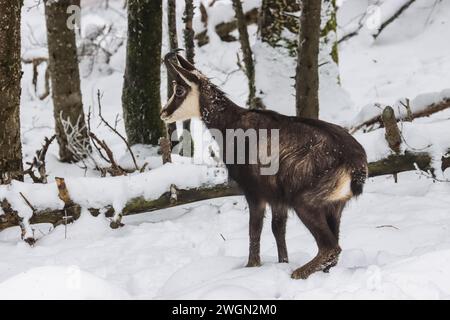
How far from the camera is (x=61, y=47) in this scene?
938 cm

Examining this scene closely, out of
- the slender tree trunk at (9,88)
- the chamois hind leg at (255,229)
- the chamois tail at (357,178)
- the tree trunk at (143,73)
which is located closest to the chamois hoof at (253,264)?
the chamois hind leg at (255,229)

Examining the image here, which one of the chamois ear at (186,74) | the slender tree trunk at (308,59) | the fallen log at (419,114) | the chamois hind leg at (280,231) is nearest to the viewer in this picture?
the chamois ear at (186,74)

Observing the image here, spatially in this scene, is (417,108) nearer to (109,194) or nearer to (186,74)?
(186,74)

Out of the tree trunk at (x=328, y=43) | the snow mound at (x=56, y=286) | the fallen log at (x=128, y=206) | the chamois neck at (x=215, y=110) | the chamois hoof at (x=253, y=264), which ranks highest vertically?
the tree trunk at (x=328, y=43)

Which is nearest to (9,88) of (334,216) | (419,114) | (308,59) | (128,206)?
(128,206)

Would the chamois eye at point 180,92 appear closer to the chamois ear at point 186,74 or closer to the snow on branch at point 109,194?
the chamois ear at point 186,74

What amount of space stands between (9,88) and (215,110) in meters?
2.63

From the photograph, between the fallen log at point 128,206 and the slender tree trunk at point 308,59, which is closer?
the fallen log at point 128,206

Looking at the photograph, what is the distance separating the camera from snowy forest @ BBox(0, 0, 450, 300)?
478 cm

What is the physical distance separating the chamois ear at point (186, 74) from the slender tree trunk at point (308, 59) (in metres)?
2.75

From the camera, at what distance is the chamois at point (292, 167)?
4820mm

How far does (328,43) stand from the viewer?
987cm

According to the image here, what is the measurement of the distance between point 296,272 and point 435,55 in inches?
432

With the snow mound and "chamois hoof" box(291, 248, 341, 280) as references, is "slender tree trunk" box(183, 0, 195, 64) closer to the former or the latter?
"chamois hoof" box(291, 248, 341, 280)
